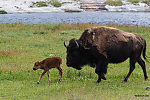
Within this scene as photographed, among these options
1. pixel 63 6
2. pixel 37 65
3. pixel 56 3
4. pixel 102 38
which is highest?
pixel 102 38

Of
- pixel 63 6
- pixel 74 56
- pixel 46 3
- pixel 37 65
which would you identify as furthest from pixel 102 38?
pixel 46 3

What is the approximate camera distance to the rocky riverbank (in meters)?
96.6

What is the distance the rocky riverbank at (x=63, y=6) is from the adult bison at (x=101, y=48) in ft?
266

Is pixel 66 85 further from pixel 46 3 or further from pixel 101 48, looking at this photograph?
pixel 46 3

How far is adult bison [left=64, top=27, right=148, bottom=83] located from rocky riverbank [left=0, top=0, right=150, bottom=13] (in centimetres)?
8103

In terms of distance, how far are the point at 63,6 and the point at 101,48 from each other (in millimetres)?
98652

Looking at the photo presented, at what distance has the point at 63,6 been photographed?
4262 inches

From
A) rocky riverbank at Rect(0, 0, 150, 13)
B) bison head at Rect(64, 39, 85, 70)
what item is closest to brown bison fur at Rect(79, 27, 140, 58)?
bison head at Rect(64, 39, 85, 70)

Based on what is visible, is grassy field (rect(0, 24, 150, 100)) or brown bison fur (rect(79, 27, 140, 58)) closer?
grassy field (rect(0, 24, 150, 100))

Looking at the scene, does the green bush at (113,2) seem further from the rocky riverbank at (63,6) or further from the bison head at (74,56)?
the bison head at (74,56)

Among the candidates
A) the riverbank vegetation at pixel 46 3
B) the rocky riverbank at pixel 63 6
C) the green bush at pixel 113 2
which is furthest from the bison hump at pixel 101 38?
the green bush at pixel 113 2

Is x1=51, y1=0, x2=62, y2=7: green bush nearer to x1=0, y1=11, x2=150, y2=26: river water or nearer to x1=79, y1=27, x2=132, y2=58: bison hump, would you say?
x1=0, y1=11, x2=150, y2=26: river water

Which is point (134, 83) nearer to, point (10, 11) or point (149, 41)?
point (149, 41)

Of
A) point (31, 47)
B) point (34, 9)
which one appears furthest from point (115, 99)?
point (34, 9)
